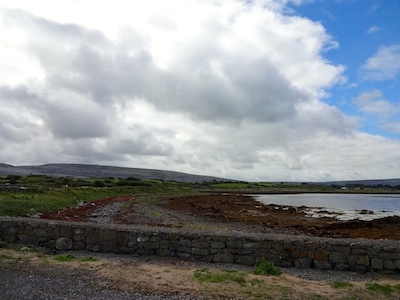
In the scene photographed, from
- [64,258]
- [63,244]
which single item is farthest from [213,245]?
[63,244]

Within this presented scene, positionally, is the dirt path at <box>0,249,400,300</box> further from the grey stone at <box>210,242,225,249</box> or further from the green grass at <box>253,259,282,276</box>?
the grey stone at <box>210,242,225,249</box>

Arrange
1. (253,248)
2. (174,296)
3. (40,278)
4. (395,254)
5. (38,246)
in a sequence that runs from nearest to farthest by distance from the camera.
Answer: (174,296)
(40,278)
(395,254)
(253,248)
(38,246)

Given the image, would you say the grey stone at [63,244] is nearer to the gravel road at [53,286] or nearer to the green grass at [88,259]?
the green grass at [88,259]

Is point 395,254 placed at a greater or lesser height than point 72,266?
greater

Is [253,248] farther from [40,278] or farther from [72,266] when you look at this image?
[40,278]

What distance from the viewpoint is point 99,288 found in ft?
25.9

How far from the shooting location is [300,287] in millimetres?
8469

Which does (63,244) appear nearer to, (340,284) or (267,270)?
(267,270)

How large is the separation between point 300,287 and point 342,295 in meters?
0.97

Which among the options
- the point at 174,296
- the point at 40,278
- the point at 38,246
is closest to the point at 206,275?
the point at 174,296

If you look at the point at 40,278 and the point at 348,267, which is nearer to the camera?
the point at 40,278

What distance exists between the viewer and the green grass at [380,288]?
8332mm

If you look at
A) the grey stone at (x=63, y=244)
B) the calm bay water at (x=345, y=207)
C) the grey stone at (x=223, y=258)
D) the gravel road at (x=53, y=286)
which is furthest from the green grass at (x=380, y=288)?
the calm bay water at (x=345, y=207)

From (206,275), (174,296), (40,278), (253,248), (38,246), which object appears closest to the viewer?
(174,296)
